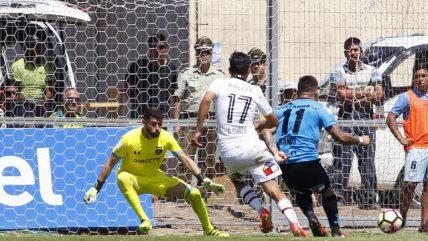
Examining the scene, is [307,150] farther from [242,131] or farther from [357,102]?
[357,102]

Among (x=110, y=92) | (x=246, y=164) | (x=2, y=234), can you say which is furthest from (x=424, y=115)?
(x=2, y=234)

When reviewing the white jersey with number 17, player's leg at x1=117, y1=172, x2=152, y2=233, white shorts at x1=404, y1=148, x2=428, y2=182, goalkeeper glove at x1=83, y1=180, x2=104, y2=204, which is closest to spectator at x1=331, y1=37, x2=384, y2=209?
white shorts at x1=404, y1=148, x2=428, y2=182

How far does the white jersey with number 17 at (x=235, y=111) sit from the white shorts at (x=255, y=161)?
8 centimetres

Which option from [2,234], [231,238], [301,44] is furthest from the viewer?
[301,44]

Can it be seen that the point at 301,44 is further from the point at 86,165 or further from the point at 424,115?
the point at 86,165

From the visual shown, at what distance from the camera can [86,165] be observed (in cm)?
1493

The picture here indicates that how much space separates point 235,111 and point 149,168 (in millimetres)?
1224

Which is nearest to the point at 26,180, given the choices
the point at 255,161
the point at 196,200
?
the point at 196,200

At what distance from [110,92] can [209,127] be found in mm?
1294

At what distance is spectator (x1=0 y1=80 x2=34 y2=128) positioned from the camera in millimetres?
15172

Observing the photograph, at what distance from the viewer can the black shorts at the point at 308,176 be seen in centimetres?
1316

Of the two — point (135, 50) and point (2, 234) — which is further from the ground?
point (135, 50)

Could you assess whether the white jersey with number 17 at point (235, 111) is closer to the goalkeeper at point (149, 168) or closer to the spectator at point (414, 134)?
the goalkeeper at point (149, 168)

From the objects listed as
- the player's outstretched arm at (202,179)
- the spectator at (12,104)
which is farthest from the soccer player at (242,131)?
the spectator at (12,104)
